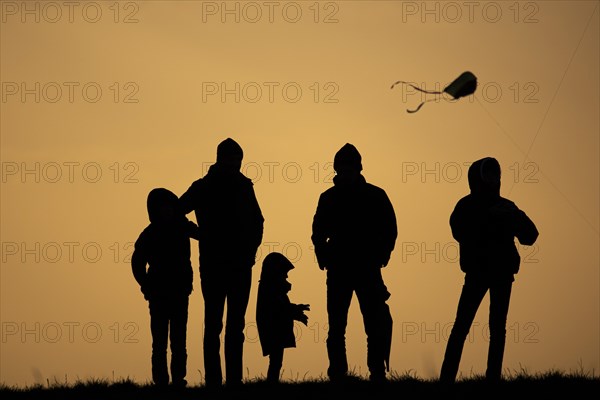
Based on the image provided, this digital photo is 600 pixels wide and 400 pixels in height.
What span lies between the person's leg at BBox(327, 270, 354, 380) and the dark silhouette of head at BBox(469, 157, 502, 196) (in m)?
1.62

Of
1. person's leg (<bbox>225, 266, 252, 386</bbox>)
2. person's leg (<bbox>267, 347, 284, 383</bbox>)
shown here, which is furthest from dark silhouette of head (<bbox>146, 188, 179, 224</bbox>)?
person's leg (<bbox>267, 347, 284, 383</bbox>)

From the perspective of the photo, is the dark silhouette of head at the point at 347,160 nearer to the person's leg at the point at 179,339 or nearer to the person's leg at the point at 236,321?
the person's leg at the point at 236,321

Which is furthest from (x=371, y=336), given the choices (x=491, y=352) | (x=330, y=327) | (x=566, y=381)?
(x=566, y=381)

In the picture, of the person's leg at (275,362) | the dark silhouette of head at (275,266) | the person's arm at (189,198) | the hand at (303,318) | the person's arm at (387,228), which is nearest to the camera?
the person's arm at (387,228)

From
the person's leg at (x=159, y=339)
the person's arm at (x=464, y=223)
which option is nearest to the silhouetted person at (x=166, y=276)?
the person's leg at (x=159, y=339)

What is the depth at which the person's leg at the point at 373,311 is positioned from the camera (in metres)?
11.7

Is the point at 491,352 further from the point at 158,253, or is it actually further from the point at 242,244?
the point at 158,253

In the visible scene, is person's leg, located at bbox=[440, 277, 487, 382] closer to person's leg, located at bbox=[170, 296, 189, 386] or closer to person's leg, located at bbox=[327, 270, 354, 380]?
person's leg, located at bbox=[327, 270, 354, 380]

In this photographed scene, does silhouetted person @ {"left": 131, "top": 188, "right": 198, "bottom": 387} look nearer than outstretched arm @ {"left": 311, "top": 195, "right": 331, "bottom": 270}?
Yes

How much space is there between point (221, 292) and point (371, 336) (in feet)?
5.14

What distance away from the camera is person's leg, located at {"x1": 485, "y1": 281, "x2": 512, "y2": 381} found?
37.2ft

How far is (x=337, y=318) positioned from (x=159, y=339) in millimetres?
1798

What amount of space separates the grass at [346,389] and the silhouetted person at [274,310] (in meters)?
0.58

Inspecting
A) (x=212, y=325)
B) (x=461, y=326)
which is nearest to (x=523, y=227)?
(x=461, y=326)
